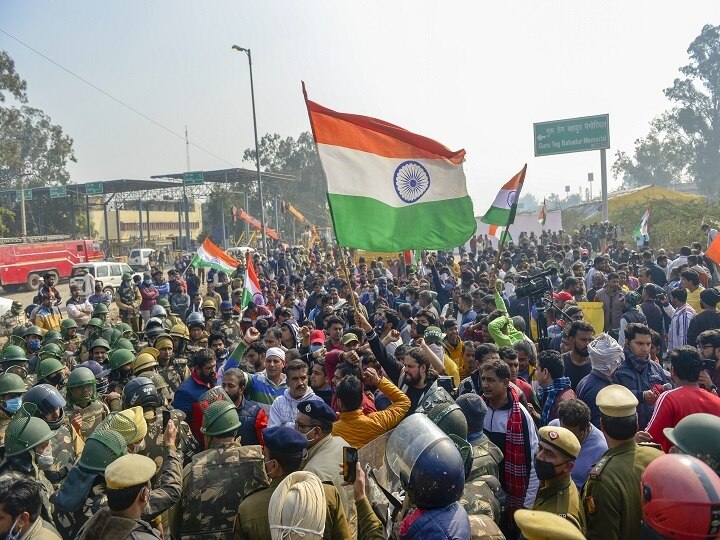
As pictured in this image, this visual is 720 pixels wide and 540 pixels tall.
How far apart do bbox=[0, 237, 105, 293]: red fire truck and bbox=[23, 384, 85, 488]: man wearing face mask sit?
29745 millimetres

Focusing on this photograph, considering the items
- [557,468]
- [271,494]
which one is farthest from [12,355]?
[557,468]

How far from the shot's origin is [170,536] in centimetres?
368

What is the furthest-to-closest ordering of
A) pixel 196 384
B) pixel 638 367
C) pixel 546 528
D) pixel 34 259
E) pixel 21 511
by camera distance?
pixel 34 259 → pixel 196 384 → pixel 638 367 → pixel 21 511 → pixel 546 528

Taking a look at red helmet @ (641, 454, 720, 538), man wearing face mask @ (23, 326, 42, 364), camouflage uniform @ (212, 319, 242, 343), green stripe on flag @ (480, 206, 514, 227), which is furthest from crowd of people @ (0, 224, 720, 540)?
green stripe on flag @ (480, 206, 514, 227)

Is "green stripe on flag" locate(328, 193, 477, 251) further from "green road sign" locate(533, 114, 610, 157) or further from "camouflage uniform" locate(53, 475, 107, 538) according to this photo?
"green road sign" locate(533, 114, 610, 157)

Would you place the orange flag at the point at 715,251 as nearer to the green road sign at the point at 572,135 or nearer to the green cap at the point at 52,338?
the green cap at the point at 52,338

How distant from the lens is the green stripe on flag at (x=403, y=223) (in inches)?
240

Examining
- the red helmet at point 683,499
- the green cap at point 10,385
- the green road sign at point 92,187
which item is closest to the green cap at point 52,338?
the green cap at point 10,385

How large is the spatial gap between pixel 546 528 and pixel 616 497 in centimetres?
109

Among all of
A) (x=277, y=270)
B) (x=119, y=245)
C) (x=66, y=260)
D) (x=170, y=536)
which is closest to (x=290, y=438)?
(x=170, y=536)

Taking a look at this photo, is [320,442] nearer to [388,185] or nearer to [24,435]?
[24,435]

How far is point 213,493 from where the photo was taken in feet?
11.2

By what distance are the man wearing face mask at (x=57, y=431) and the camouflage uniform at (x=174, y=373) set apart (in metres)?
2.03

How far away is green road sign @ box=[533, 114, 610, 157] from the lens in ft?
108
